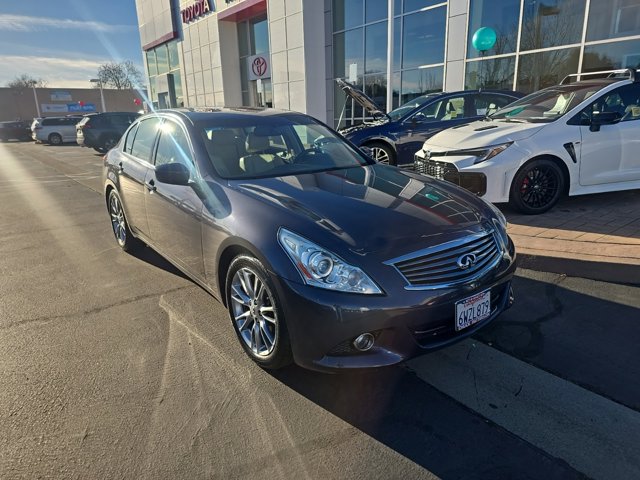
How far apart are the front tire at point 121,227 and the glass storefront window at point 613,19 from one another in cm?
1027

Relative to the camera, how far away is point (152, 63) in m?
31.3

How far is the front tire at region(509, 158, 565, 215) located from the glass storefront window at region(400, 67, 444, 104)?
8003mm

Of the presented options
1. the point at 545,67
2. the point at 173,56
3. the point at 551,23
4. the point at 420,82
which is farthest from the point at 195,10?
the point at 545,67

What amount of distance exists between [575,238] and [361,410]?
3.32m

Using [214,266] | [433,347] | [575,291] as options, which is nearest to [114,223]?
[214,266]

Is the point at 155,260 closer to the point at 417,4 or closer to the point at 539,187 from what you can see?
the point at 539,187

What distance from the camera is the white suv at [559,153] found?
210 inches

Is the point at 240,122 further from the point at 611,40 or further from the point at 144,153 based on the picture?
the point at 611,40

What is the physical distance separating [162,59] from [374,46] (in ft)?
65.3

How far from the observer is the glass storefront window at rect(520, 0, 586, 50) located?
9844 mm

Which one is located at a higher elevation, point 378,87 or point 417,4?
point 417,4

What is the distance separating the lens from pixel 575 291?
3.69 metres

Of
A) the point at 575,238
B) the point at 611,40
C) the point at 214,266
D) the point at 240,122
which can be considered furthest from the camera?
the point at 611,40

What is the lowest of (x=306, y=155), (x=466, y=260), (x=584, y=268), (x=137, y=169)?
(x=584, y=268)
